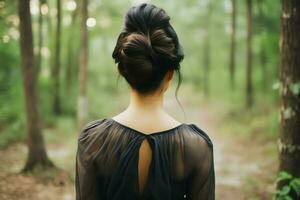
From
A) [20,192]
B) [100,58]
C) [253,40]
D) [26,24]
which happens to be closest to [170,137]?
[20,192]

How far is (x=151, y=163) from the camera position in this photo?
223cm

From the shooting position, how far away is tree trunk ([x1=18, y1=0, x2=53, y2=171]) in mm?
8531

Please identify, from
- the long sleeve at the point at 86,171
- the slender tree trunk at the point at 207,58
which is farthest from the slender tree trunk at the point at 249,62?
the long sleeve at the point at 86,171

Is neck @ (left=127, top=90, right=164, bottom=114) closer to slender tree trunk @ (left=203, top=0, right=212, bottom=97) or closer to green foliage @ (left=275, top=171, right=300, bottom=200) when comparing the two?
green foliage @ (left=275, top=171, right=300, bottom=200)

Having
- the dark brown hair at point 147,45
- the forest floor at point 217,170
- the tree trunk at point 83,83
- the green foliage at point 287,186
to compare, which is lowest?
the forest floor at point 217,170

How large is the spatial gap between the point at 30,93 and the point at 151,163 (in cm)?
712

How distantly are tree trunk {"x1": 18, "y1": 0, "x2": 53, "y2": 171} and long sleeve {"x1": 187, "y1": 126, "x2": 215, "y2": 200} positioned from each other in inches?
276

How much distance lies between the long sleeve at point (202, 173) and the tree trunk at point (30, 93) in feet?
23.0

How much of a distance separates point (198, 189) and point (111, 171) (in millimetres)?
485

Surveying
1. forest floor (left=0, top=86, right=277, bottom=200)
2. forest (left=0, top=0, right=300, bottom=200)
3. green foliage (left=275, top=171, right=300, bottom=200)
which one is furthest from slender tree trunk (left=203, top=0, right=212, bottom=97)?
green foliage (left=275, top=171, right=300, bottom=200)

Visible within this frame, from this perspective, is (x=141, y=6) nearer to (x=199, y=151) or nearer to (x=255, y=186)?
(x=199, y=151)

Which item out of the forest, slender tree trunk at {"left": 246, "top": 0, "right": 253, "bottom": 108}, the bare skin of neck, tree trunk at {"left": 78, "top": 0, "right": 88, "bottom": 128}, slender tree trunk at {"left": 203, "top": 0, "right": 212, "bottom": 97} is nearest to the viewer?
the bare skin of neck

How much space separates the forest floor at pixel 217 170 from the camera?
7822 mm

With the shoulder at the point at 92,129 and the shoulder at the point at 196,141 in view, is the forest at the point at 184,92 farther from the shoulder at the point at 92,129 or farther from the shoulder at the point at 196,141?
the shoulder at the point at 92,129
